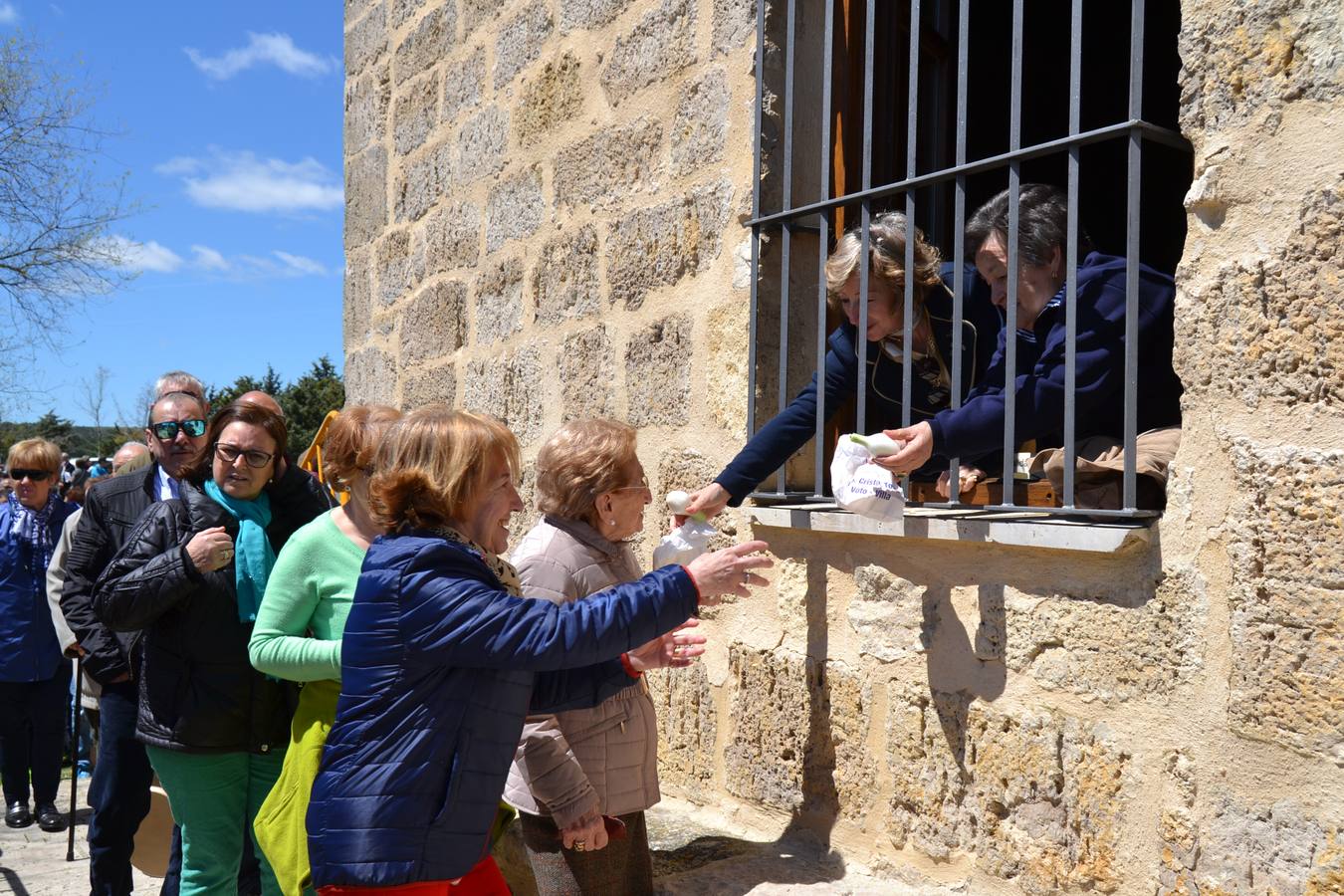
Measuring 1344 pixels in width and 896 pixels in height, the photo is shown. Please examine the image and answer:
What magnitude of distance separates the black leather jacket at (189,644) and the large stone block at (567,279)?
1.30 metres

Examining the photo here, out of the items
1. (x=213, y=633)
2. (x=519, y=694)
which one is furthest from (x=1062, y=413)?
(x=213, y=633)

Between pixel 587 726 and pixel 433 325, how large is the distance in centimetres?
264

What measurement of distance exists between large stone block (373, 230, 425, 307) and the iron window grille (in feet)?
7.16

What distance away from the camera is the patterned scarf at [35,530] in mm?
5184

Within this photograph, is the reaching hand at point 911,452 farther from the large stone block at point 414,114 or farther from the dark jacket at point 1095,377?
the large stone block at point 414,114

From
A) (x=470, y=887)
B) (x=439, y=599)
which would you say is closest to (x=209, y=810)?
(x=470, y=887)

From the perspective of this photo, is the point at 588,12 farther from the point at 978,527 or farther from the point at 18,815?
the point at 18,815

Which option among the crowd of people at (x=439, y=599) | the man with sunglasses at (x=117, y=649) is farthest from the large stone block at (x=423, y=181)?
the man with sunglasses at (x=117, y=649)

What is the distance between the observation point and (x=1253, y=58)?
190 centimetres

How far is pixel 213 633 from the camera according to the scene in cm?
275

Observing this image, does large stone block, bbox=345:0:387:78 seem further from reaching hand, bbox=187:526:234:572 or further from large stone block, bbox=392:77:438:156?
reaching hand, bbox=187:526:234:572

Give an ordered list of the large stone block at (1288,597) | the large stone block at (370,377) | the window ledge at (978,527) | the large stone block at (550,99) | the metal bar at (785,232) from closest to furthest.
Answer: the large stone block at (1288,597) → the window ledge at (978,527) → the metal bar at (785,232) → the large stone block at (550,99) → the large stone block at (370,377)

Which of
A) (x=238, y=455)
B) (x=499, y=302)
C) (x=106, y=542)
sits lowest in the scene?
(x=106, y=542)

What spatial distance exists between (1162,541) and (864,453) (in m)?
0.56
